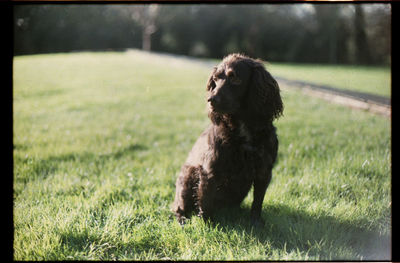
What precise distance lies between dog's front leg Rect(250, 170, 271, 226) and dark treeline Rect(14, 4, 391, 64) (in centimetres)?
135

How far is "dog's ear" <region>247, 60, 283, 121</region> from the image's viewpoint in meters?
2.29

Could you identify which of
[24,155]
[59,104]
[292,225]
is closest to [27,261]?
[24,155]

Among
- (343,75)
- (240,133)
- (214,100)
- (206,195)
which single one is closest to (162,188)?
(206,195)

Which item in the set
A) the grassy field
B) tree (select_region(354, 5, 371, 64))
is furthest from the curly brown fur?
tree (select_region(354, 5, 371, 64))

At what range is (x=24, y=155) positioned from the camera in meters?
3.55

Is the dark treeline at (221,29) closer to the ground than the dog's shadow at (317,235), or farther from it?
farther from it

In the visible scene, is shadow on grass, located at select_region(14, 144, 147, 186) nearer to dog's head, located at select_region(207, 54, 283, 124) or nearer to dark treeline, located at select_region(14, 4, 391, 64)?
dark treeline, located at select_region(14, 4, 391, 64)

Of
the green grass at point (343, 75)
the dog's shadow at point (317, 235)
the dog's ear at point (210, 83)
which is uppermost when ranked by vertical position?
the green grass at point (343, 75)

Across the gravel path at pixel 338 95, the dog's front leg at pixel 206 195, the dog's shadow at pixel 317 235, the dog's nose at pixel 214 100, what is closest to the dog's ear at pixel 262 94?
the dog's nose at pixel 214 100

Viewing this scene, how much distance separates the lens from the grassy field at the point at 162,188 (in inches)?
87.5

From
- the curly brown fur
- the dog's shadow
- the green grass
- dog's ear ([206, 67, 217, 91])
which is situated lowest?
the dog's shadow

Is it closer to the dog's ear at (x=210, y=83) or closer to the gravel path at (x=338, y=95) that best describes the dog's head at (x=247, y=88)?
the dog's ear at (x=210, y=83)

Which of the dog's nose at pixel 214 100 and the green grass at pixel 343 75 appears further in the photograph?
the green grass at pixel 343 75

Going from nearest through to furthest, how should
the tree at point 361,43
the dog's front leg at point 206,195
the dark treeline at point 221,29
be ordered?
the dog's front leg at point 206,195 → the dark treeline at point 221,29 → the tree at point 361,43
